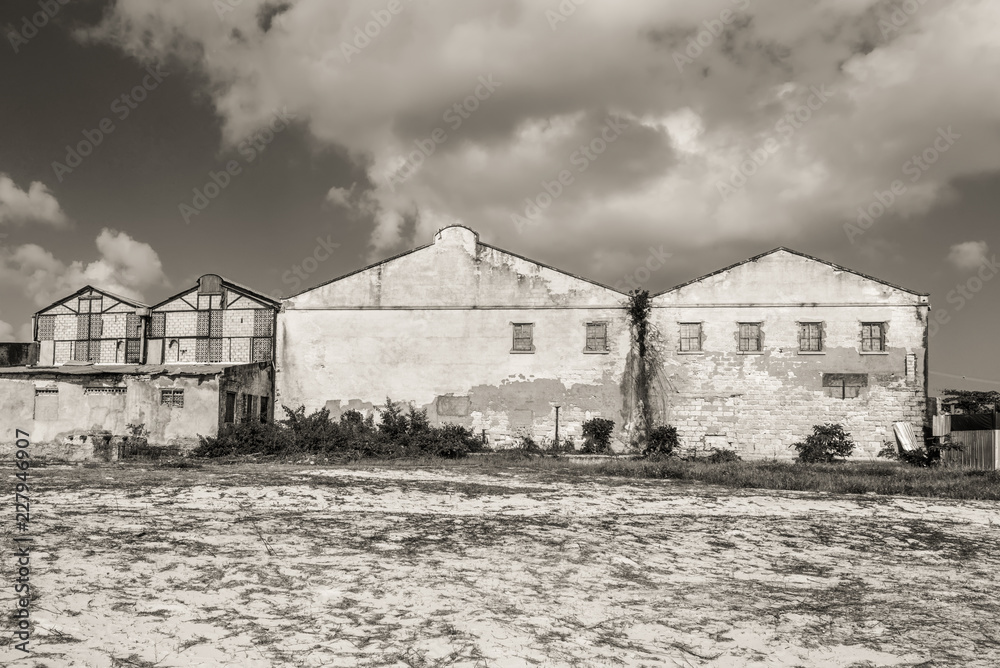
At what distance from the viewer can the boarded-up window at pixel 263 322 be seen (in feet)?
91.7

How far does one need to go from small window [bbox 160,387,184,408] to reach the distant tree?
30660 millimetres

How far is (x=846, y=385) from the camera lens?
2462 cm

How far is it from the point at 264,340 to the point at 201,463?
353 inches

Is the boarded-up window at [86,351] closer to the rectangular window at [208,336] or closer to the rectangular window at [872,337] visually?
the rectangular window at [208,336]

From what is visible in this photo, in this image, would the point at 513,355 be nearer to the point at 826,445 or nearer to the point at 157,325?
the point at 826,445

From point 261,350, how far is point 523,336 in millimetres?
9598

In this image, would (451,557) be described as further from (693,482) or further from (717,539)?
(693,482)

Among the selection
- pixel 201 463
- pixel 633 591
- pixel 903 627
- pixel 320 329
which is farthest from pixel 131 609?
pixel 320 329

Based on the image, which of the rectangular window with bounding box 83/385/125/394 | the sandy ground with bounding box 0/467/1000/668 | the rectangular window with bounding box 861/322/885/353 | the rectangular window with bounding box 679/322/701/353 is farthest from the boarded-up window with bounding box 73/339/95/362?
the rectangular window with bounding box 861/322/885/353

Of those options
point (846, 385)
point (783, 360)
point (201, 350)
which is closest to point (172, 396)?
point (201, 350)

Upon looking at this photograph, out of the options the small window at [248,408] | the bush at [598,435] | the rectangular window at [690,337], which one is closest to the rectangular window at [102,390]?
the small window at [248,408]

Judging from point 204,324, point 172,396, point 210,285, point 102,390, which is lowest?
point 172,396

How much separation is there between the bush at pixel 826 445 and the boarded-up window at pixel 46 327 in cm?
2736

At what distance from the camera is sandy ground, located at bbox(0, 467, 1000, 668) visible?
5.50 metres
